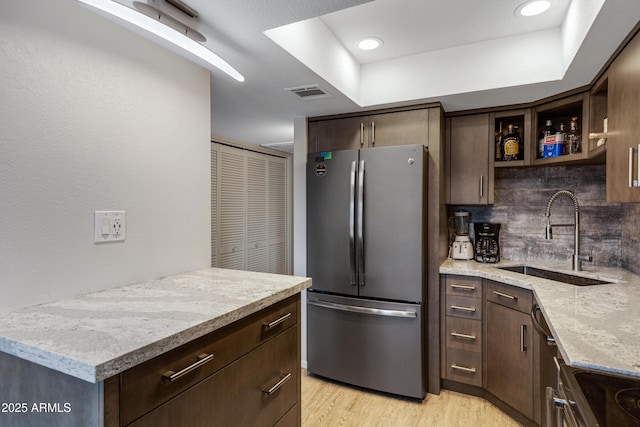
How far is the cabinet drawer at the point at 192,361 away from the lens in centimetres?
86

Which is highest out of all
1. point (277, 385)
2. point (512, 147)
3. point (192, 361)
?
point (512, 147)

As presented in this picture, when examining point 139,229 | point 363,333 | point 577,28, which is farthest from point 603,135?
point 139,229

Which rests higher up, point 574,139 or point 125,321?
point 574,139

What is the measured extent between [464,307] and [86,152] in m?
2.39

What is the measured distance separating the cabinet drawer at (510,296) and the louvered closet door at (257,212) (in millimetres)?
2037

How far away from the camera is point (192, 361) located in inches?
39.9

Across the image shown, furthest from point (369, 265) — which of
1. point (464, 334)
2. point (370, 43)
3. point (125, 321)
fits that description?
point (125, 321)

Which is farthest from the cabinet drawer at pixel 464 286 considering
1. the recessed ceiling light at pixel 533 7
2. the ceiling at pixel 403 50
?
the recessed ceiling light at pixel 533 7

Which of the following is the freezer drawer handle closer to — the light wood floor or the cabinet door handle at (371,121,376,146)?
the light wood floor

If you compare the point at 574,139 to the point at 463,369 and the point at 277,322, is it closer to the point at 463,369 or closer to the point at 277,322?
the point at 463,369

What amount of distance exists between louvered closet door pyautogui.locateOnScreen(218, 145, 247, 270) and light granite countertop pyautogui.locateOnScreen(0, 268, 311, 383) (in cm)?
143

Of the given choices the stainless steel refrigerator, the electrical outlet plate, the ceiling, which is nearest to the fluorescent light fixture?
the ceiling

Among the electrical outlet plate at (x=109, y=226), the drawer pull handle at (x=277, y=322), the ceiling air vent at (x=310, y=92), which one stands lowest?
the drawer pull handle at (x=277, y=322)

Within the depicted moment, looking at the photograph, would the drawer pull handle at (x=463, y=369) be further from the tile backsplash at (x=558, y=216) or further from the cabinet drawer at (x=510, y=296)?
the tile backsplash at (x=558, y=216)
